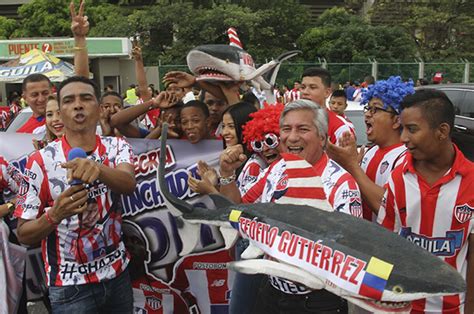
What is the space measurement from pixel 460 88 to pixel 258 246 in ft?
27.4

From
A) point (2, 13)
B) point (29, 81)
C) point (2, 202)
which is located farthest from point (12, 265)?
point (2, 13)

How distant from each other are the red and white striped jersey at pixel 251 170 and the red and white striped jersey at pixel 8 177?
1.46 metres

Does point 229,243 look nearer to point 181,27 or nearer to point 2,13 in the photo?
point 181,27

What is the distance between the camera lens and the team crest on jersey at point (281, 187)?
7.73ft

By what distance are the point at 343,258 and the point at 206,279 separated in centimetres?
207

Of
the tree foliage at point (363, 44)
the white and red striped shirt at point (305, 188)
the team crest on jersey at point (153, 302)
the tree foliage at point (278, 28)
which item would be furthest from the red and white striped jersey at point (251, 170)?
the tree foliage at point (363, 44)

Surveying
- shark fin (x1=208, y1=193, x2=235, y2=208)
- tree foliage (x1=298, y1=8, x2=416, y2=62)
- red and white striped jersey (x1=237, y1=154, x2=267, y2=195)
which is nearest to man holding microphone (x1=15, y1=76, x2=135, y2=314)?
shark fin (x1=208, y1=193, x2=235, y2=208)

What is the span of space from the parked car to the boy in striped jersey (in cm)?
655

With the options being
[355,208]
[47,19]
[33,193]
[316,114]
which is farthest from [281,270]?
[47,19]

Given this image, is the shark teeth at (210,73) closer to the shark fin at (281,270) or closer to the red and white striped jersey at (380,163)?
the red and white striped jersey at (380,163)

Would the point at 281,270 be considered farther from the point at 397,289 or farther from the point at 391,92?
the point at 391,92

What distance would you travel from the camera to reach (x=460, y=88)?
9391 mm

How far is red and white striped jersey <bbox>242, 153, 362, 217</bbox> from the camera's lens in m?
2.21

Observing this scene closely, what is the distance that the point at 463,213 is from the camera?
2666mm
